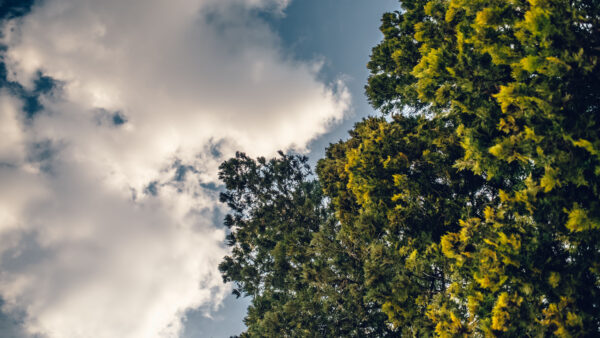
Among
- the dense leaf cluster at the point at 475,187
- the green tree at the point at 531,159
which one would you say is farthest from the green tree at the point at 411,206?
the green tree at the point at 531,159

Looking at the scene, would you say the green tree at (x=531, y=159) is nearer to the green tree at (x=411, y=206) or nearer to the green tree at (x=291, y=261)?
the green tree at (x=411, y=206)

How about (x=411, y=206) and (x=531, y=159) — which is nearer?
(x=531, y=159)

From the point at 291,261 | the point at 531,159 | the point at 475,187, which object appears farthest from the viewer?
the point at 291,261

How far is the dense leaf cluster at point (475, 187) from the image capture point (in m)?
4.82

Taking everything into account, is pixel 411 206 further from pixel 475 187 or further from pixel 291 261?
pixel 291 261

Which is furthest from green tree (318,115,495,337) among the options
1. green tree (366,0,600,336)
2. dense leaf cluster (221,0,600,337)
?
green tree (366,0,600,336)

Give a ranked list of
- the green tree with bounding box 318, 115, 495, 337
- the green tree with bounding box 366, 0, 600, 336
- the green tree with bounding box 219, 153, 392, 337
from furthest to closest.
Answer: the green tree with bounding box 219, 153, 392, 337
the green tree with bounding box 318, 115, 495, 337
the green tree with bounding box 366, 0, 600, 336

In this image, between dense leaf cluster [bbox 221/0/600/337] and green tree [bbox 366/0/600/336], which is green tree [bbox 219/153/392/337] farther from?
green tree [bbox 366/0/600/336]

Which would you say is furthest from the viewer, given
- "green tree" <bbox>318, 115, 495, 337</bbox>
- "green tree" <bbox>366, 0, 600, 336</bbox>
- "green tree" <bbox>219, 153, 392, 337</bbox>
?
"green tree" <bbox>219, 153, 392, 337</bbox>

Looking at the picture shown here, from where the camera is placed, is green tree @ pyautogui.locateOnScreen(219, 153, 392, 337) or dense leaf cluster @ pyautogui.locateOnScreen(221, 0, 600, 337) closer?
dense leaf cluster @ pyautogui.locateOnScreen(221, 0, 600, 337)

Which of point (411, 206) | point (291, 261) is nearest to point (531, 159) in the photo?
point (411, 206)

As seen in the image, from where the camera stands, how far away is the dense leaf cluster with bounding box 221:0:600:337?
4.82 metres

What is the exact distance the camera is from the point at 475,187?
806 cm

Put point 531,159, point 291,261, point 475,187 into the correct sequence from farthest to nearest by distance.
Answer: point 291,261 < point 475,187 < point 531,159
